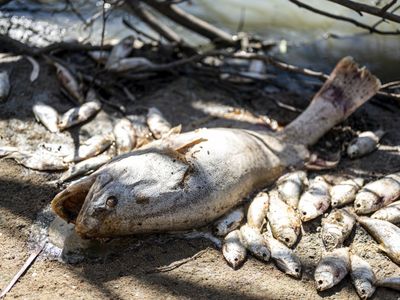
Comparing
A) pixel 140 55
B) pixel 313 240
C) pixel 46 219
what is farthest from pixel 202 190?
pixel 140 55

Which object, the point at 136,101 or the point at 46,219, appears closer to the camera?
the point at 46,219

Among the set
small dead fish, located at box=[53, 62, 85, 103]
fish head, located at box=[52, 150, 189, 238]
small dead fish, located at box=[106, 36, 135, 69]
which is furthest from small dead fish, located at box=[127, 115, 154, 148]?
fish head, located at box=[52, 150, 189, 238]

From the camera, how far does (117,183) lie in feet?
13.4

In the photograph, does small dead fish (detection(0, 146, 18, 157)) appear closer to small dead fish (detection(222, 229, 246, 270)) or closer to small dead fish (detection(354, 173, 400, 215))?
small dead fish (detection(222, 229, 246, 270))

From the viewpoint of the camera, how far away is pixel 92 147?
513cm

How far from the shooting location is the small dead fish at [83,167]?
4827 millimetres

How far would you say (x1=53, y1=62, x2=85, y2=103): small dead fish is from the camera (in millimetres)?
5785

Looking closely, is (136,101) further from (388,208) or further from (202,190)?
(388,208)

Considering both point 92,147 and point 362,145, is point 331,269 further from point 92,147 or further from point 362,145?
point 92,147

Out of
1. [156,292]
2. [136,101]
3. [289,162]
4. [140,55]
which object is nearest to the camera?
[156,292]

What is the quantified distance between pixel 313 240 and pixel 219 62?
A: 304 cm

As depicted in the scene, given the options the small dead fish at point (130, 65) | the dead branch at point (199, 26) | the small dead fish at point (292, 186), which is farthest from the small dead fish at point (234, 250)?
the dead branch at point (199, 26)

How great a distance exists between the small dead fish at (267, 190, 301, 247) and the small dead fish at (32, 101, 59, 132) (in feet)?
7.00

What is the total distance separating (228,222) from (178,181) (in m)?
0.54
